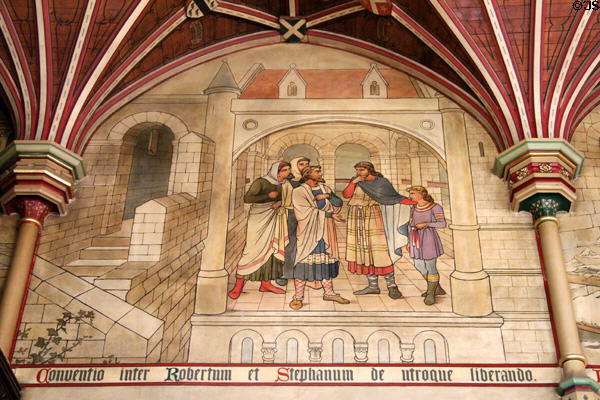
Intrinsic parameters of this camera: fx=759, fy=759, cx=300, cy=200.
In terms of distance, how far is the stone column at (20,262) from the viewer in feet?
31.3

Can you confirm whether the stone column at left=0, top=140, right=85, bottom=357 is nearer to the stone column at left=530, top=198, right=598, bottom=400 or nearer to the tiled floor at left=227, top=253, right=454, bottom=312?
the tiled floor at left=227, top=253, right=454, bottom=312

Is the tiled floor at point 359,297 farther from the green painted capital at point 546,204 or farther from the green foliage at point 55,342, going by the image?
the green foliage at point 55,342

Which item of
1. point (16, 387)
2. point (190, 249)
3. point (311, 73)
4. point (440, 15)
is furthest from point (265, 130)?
point (16, 387)

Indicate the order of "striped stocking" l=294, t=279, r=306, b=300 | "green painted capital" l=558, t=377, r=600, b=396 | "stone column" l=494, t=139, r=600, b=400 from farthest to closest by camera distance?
"striped stocking" l=294, t=279, r=306, b=300 → "stone column" l=494, t=139, r=600, b=400 → "green painted capital" l=558, t=377, r=600, b=396

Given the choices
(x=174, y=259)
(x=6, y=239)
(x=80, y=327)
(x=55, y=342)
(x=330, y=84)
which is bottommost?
(x=55, y=342)

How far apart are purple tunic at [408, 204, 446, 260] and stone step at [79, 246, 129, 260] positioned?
13.1ft

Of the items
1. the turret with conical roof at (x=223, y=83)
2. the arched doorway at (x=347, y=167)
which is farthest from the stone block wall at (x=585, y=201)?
the turret with conical roof at (x=223, y=83)

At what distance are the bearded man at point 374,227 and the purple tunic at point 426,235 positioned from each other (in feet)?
0.32

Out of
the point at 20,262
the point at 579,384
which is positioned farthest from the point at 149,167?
the point at 579,384

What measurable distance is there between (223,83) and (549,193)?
5297 mm

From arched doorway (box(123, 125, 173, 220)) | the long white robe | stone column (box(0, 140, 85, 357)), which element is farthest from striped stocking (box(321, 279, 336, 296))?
stone column (box(0, 140, 85, 357))

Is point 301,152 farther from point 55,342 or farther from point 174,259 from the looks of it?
point 55,342

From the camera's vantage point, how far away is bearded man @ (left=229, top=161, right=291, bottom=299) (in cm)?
1039

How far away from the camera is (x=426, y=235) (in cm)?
1066
